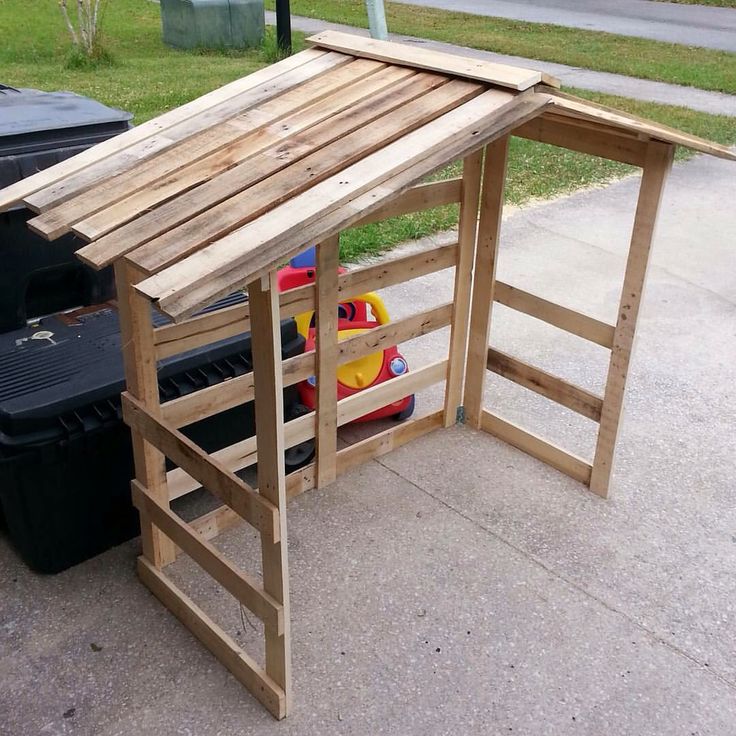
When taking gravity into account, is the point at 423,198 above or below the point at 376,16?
below

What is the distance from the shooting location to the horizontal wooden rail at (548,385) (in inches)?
142

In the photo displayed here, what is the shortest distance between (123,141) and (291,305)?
0.88m

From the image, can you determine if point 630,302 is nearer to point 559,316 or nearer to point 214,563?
point 559,316

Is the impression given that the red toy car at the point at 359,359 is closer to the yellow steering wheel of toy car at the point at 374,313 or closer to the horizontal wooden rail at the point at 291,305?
the yellow steering wheel of toy car at the point at 374,313

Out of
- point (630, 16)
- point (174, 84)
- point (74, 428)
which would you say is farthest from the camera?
point (630, 16)

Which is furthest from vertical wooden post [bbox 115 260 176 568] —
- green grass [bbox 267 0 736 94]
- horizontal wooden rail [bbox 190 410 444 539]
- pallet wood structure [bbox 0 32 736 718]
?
green grass [bbox 267 0 736 94]

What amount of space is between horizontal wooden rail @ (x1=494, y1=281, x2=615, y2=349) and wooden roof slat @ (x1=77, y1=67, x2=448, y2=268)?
4.09 ft

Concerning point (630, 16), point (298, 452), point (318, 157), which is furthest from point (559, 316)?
point (630, 16)

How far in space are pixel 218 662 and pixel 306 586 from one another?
0.44m

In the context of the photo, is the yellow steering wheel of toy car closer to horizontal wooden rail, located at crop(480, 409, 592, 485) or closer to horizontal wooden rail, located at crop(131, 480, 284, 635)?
horizontal wooden rail, located at crop(480, 409, 592, 485)

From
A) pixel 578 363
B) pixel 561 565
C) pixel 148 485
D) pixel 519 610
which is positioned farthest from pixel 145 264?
pixel 578 363

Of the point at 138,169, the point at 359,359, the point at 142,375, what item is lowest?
the point at 359,359

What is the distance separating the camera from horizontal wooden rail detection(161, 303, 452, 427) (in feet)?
9.88

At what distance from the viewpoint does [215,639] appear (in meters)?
2.79
